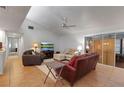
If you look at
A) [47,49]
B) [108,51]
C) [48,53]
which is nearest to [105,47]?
[108,51]

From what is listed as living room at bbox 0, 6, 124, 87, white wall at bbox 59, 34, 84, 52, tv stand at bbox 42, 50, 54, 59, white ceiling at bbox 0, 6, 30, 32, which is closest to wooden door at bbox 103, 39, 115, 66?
living room at bbox 0, 6, 124, 87

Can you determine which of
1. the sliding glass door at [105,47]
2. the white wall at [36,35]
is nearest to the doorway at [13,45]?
the white wall at [36,35]

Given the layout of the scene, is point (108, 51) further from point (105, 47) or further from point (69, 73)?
point (69, 73)

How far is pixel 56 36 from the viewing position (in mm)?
10844

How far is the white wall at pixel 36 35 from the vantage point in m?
9.43

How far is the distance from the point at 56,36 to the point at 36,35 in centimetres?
172

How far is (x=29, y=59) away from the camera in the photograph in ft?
21.4

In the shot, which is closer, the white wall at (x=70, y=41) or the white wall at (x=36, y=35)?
the white wall at (x=70, y=41)

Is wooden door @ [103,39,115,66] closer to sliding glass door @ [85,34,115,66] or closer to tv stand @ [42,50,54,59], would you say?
sliding glass door @ [85,34,115,66]

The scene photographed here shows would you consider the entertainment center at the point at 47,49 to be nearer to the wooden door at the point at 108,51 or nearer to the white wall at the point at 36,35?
the white wall at the point at 36,35

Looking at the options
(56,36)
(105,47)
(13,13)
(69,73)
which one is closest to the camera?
(69,73)

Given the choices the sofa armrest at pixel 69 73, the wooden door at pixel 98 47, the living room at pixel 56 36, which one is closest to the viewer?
the sofa armrest at pixel 69 73
